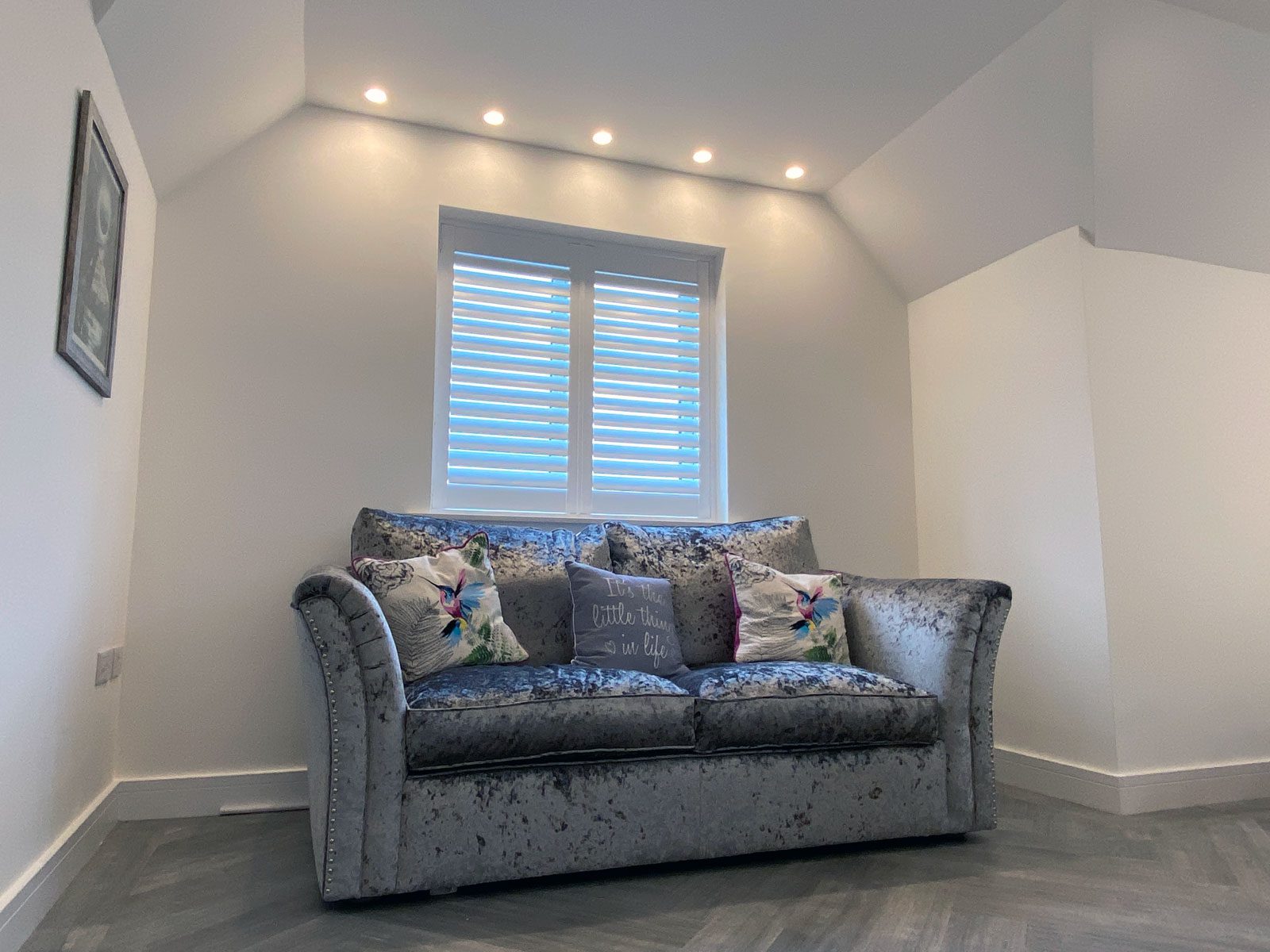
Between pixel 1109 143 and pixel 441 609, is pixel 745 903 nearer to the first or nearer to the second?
pixel 441 609

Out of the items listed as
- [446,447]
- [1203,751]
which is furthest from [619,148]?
[1203,751]

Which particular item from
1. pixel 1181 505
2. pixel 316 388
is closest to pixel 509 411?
pixel 316 388

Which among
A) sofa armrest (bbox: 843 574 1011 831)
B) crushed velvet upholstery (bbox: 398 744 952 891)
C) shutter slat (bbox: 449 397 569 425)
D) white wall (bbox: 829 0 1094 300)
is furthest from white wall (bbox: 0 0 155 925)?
white wall (bbox: 829 0 1094 300)

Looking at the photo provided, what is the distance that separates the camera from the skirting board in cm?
280

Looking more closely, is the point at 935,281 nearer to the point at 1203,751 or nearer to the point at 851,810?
the point at 1203,751

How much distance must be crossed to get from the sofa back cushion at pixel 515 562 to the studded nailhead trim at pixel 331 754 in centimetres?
81

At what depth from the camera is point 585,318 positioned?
359 cm

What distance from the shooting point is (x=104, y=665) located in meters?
2.49

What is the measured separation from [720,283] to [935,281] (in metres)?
0.94

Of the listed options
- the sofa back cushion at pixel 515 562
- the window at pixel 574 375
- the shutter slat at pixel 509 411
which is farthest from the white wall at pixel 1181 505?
the shutter slat at pixel 509 411

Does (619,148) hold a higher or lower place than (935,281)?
higher

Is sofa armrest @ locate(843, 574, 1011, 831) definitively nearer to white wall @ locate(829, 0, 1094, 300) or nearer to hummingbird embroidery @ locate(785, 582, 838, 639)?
hummingbird embroidery @ locate(785, 582, 838, 639)

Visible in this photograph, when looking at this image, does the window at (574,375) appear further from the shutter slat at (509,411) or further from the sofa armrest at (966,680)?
the sofa armrest at (966,680)

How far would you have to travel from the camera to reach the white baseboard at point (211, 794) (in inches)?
106
